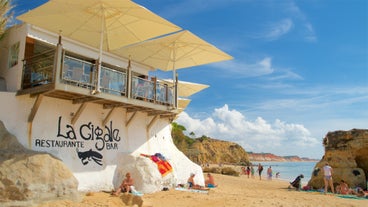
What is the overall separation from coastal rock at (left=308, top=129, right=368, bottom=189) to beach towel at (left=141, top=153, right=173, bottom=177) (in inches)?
402

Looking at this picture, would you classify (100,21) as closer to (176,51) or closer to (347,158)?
(176,51)

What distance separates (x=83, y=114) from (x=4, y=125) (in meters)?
2.79

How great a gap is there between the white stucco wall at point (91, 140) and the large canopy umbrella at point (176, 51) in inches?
112

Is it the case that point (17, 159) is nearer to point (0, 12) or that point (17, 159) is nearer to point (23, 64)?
point (23, 64)

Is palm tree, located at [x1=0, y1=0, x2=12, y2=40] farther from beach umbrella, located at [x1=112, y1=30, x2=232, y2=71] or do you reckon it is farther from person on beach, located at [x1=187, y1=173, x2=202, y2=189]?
person on beach, located at [x1=187, y1=173, x2=202, y2=189]

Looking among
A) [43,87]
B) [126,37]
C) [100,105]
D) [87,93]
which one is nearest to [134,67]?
[126,37]

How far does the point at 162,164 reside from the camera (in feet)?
43.1

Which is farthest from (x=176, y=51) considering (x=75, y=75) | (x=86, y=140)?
(x=86, y=140)

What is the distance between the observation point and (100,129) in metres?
11.7

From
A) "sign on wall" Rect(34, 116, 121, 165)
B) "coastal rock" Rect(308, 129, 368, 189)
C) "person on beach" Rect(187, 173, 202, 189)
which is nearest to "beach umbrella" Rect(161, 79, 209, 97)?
"person on beach" Rect(187, 173, 202, 189)

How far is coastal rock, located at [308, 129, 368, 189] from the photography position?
17405 mm

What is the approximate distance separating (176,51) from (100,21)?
3914 millimetres

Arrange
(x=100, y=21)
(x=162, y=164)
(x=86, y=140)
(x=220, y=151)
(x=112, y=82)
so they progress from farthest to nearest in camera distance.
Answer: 1. (x=220, y=151)
2. (x=162, y=164)
3. (x=100, y=21)
4. (x=112, y=82)
5. (x=86, y=140)

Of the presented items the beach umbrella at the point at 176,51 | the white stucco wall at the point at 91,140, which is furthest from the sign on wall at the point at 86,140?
the beach umbrella at the point at 176,51
